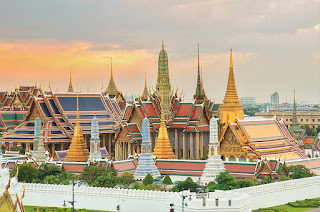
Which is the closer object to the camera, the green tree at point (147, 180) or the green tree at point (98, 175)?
the green tree at point (98, 175)

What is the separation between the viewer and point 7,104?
303ft

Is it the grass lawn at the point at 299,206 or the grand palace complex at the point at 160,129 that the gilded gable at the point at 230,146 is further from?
the grass lawn at the point at 299,206

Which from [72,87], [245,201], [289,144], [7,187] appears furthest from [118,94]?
[7,187]

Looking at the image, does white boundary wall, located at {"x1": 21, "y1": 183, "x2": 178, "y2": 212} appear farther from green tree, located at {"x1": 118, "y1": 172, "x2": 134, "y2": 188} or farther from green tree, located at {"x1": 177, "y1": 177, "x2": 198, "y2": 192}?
green tree, located at {"x1": 177, "y1": 177, "x2": 198, "y2": 192}

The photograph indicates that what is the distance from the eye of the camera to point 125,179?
42.9 meters

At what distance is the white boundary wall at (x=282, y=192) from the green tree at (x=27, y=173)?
13077mm

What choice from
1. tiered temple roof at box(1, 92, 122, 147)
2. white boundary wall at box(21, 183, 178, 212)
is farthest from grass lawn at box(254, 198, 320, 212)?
tiered temple roof at box(1, 92, 122, 147)

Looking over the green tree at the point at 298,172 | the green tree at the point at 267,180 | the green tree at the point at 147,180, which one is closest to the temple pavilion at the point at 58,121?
the green tree at the point at 147,180

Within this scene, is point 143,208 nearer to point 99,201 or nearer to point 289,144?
point 99,201

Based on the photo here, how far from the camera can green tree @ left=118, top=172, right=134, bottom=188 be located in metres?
42.8

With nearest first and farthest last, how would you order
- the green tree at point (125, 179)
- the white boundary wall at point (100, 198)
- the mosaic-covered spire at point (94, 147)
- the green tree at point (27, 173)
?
the white boundary wall at point (100, 198), the green tree at point (125, 179), the green tree at point (27, 173), the mosaic-covered spire at point (94, 147)

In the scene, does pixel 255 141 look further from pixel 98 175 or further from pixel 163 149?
pixel 98 175

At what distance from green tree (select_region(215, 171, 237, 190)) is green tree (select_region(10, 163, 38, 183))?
35.4ft

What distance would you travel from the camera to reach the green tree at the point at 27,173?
44750 mm
